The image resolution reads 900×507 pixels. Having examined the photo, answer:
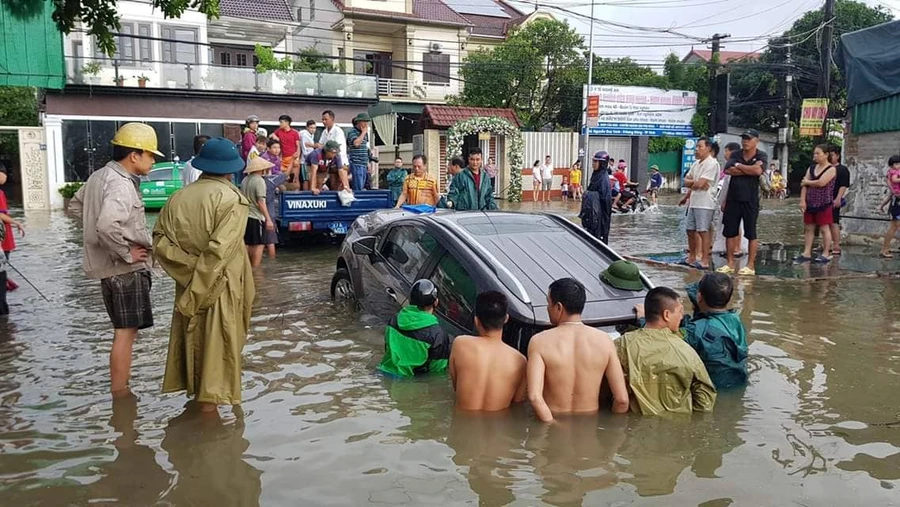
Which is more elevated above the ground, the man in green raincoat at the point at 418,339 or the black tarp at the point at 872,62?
the black tarp at the point at 872,62

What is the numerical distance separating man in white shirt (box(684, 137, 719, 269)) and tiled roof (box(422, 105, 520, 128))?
1830cm

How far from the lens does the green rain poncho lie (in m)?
5.34

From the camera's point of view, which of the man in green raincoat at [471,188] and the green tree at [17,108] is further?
the green tree at [17,108]

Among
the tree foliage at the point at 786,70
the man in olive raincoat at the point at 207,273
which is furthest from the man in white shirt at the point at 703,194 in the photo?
the tree foliage at the point at 786,70

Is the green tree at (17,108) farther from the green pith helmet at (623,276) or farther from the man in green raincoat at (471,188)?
the green pith helmet at (623,276)

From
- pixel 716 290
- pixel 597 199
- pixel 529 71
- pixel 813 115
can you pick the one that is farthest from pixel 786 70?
pixel 716 290

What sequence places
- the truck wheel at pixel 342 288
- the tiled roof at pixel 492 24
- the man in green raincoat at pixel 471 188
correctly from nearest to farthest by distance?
the truck wheel at pixel 342 288 < the man in green raincoat at pixel 471 188 < the tiled roof at pixel 492 24

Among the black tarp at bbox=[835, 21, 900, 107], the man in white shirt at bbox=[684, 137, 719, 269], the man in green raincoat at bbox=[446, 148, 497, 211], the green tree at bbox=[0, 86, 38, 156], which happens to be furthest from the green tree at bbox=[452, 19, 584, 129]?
the man in green raincoat at bbox=[446, 148, 497, 211]

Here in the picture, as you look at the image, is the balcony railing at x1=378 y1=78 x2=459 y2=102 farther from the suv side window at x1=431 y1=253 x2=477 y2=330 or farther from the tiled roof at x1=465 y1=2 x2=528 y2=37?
the suv side window at x1=431 y1=253 x2=477 y2=330

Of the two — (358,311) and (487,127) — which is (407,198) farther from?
(487,127)

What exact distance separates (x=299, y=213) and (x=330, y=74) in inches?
638

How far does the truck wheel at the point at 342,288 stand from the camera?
26.3ft

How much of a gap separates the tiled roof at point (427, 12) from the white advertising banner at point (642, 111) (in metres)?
9.49

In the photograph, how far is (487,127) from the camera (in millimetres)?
28375
